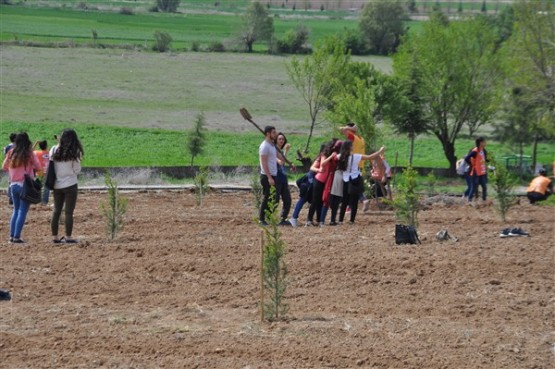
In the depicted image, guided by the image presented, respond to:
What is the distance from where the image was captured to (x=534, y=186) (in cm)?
2097

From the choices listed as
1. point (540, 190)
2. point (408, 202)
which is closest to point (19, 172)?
point (408, 202)

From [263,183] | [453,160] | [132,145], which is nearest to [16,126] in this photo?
[132,145]

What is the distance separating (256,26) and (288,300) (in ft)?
246

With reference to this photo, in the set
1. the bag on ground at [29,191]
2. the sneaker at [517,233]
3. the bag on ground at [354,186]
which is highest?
the bag on ground at [29,191]

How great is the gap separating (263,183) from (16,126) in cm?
3000

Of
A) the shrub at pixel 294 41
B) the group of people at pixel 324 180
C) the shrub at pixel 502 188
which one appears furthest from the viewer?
the shrub at pixel 294 41

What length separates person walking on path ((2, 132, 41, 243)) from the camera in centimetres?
1407

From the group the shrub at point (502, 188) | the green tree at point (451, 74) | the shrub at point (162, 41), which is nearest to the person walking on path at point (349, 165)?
the shrub at point (502, 188)

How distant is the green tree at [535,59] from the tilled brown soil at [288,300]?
26.1m

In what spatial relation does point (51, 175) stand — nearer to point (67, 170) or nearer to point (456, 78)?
point (67, 170)

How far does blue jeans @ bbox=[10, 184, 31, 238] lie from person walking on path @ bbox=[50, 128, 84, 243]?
394 mm

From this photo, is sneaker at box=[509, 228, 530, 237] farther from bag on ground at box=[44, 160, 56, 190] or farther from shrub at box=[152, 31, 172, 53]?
shrub at box=[152, 31, 172, 53]

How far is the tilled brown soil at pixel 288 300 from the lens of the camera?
8891 millimetres

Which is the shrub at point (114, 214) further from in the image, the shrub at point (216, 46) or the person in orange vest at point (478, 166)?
the shrub at point (216, 46)
